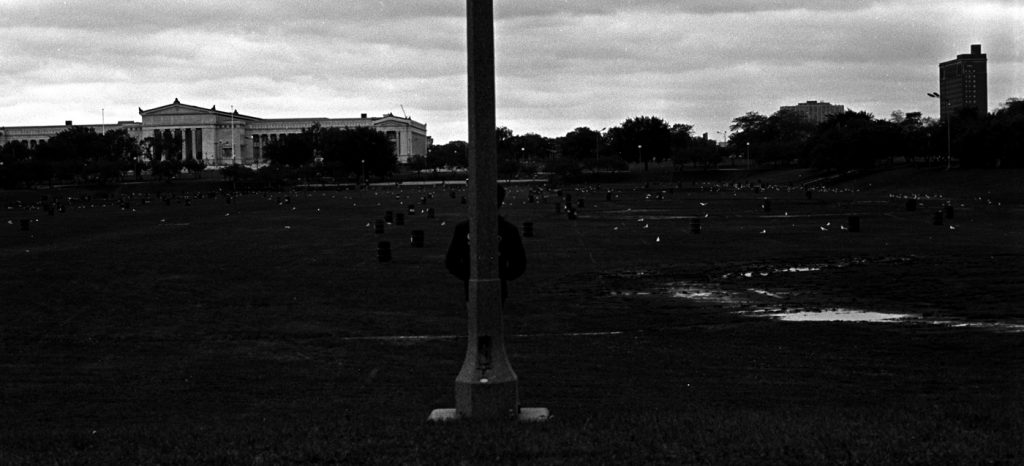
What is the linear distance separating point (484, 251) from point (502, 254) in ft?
2.22

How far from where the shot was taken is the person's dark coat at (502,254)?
12.0 meters

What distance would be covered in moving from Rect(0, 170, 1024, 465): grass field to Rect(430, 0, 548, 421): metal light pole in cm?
51

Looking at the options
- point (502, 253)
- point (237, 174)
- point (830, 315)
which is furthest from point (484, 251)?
point (237, 174)

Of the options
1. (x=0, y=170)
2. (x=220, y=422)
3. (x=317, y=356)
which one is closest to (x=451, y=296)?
(x=317, y=356)

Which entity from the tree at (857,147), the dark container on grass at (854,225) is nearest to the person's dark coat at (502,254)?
the dark container on grass at (854,225)

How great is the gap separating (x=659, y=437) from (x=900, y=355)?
9.46m

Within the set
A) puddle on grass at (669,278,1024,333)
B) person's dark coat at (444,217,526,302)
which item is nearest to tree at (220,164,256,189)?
puddle on grass at (669,278,1024,333)

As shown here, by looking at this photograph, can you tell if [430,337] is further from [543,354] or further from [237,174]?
[237,174]

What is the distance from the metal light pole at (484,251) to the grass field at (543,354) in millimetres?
515

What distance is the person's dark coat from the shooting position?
39.5 ft

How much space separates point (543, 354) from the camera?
1880cm

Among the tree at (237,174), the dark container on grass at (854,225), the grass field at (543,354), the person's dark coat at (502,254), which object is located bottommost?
the grass field at (543,354)

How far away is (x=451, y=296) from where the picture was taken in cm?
2802

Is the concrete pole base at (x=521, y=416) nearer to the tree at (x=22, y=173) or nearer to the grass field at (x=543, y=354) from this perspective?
the grass field at (x=543, y=354)
